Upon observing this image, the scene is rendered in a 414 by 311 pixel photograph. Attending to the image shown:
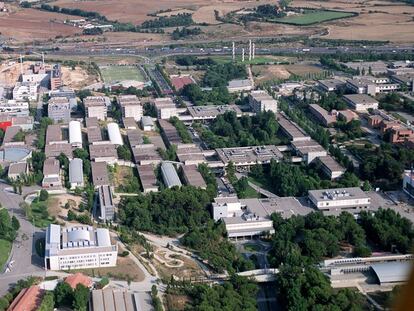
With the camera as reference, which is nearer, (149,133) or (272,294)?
(272,294)

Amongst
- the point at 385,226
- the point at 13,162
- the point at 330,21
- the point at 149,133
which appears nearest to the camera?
Result: the point at 385,226

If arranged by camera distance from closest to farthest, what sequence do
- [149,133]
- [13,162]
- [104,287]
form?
[104,287], [13,162], [149,133]

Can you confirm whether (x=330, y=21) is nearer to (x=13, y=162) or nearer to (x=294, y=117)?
(x=294, y=117)

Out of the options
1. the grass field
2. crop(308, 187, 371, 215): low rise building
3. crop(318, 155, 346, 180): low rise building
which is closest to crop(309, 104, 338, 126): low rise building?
crop(318, 155, 346, 180): low rise building

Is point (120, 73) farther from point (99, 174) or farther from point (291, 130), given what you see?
point (99, 174)

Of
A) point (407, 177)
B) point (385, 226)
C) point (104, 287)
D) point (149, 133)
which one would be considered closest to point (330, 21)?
point (149, 133)

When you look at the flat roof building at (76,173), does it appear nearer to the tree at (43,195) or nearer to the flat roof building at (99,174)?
the flat roof building at (99,174)

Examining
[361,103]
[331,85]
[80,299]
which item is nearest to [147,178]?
[80,299]
